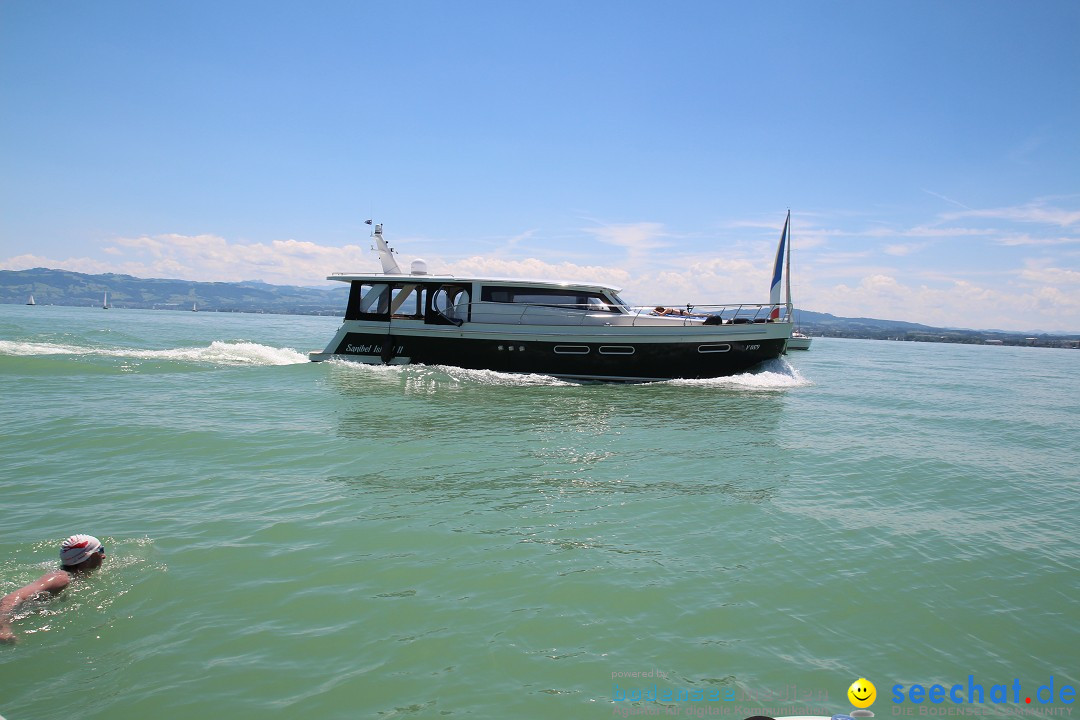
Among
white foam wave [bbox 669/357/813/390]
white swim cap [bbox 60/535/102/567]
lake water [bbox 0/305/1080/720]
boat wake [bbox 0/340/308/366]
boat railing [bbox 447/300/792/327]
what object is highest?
boat railing [bbox 447/300/792/327]

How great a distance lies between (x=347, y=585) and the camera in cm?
509

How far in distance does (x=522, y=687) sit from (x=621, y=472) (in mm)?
5331

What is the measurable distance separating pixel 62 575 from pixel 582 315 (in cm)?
1551

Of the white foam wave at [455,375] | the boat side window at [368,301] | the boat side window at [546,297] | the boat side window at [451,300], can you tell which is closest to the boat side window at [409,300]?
the boat side window at [368,301]

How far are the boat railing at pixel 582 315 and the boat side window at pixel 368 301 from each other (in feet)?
7.90

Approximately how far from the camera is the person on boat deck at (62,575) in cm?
440

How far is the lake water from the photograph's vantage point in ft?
12.8

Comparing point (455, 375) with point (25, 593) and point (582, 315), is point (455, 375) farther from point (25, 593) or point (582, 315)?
point (25, 593)

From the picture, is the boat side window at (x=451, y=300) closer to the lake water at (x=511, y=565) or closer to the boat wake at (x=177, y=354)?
the boat wake at (x=177, y=354)

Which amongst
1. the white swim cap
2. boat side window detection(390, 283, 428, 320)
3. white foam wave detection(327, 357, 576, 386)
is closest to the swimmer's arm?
the white swim cap

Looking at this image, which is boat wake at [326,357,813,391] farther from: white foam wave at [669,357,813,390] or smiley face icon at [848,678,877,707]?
smiley face icon at [848,678,877,707]

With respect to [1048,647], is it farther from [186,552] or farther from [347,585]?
[186,552]

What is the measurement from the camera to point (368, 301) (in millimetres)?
20250

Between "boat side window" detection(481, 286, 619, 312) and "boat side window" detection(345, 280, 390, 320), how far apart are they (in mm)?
3400
